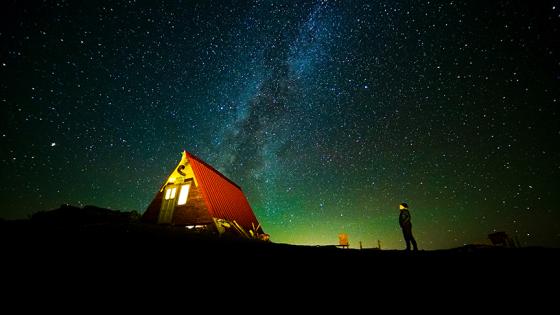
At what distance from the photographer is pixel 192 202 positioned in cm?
1523

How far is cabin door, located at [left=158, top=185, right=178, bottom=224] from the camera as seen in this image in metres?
Answer: 15.4

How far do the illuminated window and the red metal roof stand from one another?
3.39 feet

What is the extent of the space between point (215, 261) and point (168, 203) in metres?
13.8

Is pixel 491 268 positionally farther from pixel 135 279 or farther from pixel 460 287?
pixel 135 279

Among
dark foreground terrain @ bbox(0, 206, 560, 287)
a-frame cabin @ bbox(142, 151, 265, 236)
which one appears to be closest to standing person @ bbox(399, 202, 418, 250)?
dark foreground terrain @ bbox(0, 206, 560, 287)

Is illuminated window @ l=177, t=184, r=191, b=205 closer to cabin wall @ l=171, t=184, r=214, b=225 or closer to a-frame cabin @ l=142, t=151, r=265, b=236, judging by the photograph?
a-frame cabin @ l=142, t=151, r=265, b=236

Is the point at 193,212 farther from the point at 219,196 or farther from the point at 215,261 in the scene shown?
the point at 215,261

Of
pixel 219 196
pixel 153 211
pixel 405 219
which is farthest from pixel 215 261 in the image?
pixel 153 211

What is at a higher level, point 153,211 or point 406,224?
point 153,211

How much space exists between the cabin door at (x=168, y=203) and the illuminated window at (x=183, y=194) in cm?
33

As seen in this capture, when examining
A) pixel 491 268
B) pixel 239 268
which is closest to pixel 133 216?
pixel 239 268

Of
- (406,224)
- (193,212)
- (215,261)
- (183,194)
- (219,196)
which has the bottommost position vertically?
(215,261)

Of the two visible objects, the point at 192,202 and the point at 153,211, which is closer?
the point at 192,202

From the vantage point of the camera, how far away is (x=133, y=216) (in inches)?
665
